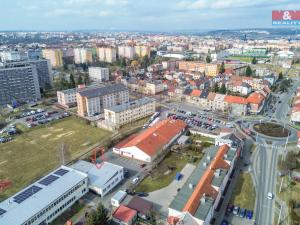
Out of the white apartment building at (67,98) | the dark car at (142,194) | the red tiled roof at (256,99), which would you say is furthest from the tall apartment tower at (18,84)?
the red tiled roof at (256,99)

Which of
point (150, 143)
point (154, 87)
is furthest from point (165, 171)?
point (154, 87)

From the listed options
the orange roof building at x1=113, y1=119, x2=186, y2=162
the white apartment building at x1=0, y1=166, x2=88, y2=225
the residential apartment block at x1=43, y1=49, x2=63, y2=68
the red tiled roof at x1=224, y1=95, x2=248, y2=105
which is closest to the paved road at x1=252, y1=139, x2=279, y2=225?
the orange roof building at x1=113, y1=119, x2=186, y2=162

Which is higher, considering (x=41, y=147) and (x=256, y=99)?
(x=256, y=99)


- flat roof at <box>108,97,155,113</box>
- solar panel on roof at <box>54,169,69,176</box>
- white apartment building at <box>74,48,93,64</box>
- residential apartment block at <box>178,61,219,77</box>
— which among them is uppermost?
white apartment building at <box>74,48,93,64</box>

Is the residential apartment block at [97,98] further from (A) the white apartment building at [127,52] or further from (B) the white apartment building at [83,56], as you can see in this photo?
(A) the white apartment building at [127,52]

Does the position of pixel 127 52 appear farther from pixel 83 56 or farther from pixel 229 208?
pixel 229 208

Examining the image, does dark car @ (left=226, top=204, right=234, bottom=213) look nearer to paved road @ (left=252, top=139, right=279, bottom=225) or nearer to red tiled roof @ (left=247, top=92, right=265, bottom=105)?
paved road @ (left=252, top=139, right=279, bottom=225)

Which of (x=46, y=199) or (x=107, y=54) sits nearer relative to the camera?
(x=46, y=199)
